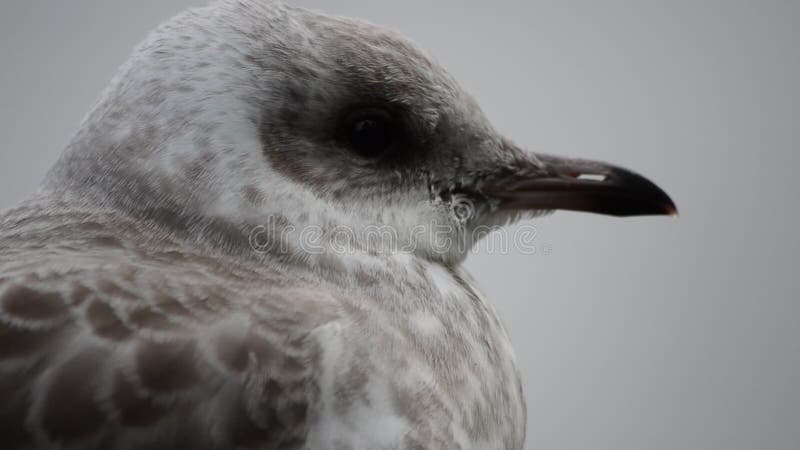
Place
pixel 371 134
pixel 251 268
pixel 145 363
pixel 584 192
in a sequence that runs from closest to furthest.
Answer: pixel 145 363 → pixel 251 268 → pixel 371 134 → pixel 584 192

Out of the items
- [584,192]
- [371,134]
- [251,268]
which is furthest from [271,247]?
[584,192]

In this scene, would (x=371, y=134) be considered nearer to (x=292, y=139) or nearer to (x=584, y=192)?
(x=292, y=139)

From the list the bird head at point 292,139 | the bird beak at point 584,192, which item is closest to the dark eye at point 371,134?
the bird head at point 292,139

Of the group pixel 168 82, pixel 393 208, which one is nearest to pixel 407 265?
pixel 393 208

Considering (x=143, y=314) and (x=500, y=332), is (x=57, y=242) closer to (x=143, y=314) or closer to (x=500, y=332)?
(x=143, y=314)

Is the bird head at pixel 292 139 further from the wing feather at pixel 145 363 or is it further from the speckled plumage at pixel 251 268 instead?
the wing feather at pixel 145 363

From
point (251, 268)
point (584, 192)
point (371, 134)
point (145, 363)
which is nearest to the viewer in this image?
point (145, 363)

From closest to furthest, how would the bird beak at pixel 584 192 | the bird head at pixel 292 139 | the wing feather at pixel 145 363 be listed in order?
1. the wing feather at pixel 145 363
2. the bird head at pixel 292 139
3. the bird beak at pixel 584 192

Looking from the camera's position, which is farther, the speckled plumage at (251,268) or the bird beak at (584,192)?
the bird beak at (584,192)
